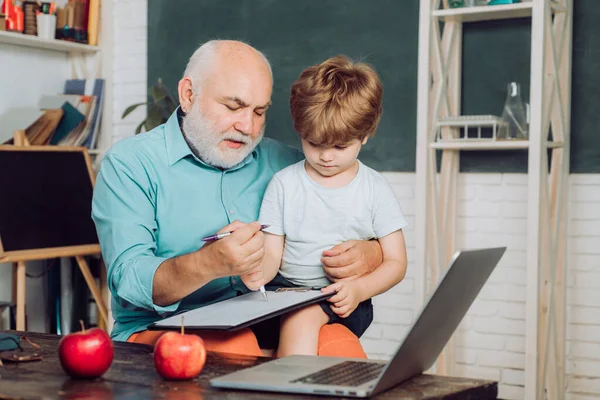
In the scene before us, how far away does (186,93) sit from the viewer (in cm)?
268

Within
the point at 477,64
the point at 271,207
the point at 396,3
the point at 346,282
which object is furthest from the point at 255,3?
the point at 346,282

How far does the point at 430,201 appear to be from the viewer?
4.03m

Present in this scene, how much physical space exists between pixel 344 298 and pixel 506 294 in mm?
2010

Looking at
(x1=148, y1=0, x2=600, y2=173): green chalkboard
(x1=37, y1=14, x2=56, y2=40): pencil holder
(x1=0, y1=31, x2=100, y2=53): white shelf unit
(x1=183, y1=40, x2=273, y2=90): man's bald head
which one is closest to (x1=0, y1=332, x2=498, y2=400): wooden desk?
(x1=183, y1=40, x2=273, y2=90): man's bald head

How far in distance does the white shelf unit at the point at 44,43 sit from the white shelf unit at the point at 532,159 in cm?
216

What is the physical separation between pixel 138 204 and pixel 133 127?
9.10 ft

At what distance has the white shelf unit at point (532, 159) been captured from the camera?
11.9ft

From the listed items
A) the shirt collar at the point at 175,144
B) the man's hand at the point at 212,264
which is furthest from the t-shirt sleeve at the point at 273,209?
the man's hand at the point at 212,264

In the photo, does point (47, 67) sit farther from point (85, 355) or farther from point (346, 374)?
point (346, 374)

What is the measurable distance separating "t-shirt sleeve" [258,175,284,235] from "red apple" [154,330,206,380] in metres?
1.00

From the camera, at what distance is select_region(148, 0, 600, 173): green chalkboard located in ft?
12.9

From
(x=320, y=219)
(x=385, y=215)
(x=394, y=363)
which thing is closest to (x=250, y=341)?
(x=320, y=219)

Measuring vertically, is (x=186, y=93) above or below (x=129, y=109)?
below

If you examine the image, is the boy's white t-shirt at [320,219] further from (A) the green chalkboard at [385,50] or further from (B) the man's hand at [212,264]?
(A) the green chalkboard at [385,50]
